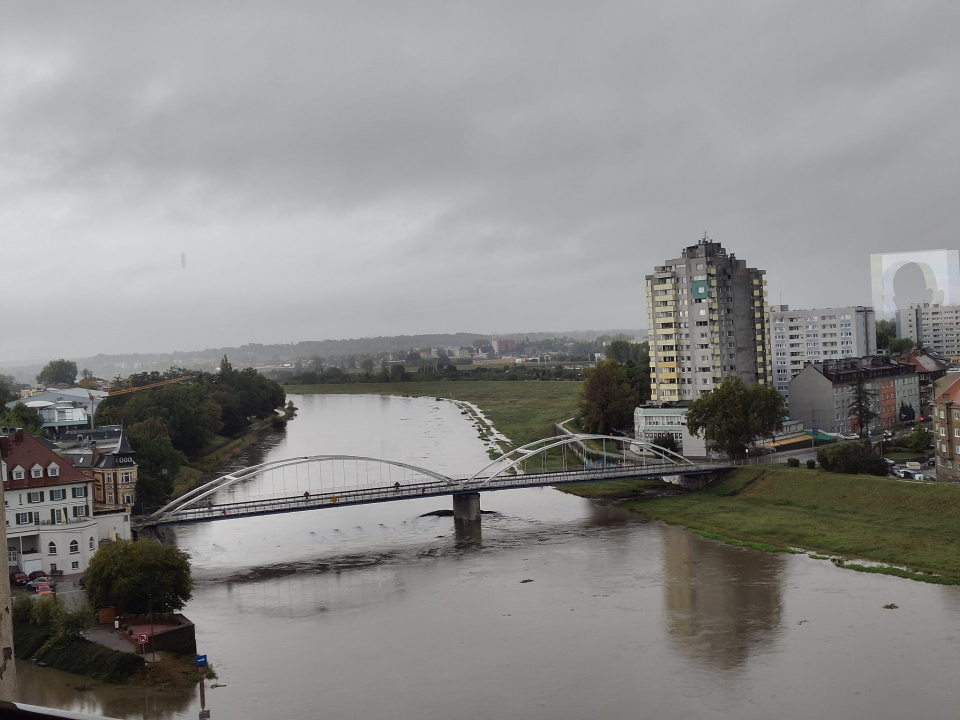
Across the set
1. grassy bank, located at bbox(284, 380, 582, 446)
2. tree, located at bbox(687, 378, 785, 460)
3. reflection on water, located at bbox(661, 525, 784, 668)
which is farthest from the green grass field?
grassy bank, located at bbox(284, 380, 582, 446)

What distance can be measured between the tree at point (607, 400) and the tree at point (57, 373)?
4943 cm

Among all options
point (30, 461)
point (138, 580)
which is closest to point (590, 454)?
point (30, 461)

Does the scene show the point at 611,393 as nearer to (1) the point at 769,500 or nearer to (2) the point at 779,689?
(1) the point at 769,500

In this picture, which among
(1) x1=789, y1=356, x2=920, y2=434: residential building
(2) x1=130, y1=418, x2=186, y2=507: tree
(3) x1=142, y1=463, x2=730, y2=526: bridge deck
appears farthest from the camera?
(1) x1=789, y1=356, x2=920, y2=434: residential building

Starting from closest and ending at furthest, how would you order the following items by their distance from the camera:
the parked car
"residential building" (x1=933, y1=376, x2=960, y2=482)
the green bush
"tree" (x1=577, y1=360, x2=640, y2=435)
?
the parked car < "residential building" (x1=933, y1=376, x2=960, y2=482) < the green bush < "tree" (x1=577, y1=360, x2=640, y2=435)

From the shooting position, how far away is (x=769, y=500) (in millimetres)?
28875

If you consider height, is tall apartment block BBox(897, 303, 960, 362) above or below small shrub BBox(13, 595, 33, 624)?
above

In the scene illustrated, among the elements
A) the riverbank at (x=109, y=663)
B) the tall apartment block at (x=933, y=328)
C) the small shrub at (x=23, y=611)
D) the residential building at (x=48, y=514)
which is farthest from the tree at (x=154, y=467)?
the tall apartment block at (x=933, y=328)

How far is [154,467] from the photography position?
3084 cm

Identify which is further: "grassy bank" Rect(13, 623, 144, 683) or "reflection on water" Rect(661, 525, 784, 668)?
"reflection on water" Rect(661, 525, 784, 668)

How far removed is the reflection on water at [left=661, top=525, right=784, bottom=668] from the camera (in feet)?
52.0

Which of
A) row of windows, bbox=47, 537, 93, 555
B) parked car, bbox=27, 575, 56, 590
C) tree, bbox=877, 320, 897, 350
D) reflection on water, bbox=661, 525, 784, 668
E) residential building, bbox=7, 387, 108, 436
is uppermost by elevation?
tree, bbox=877, 320, 897, 350

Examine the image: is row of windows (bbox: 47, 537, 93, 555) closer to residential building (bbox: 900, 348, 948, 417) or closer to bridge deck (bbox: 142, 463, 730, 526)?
bridge deck (bbox: 142, 463, 730, 526)

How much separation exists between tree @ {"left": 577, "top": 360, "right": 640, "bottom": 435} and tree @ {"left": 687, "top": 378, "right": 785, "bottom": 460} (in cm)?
909
